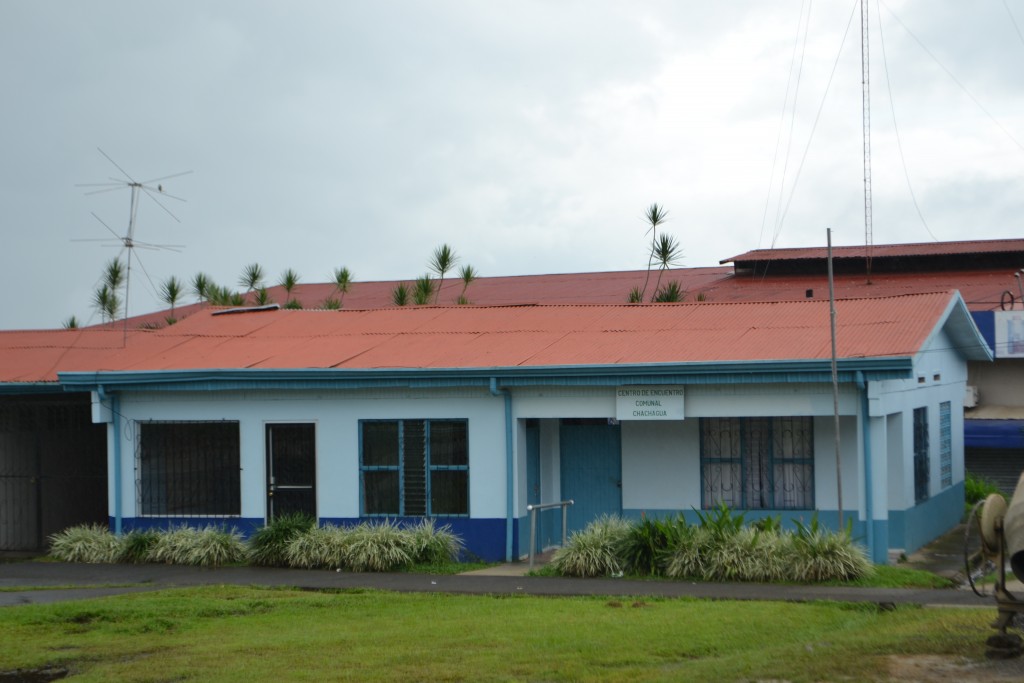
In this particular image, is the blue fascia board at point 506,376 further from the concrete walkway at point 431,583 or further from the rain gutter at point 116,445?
the concrete walkway at point 431,583

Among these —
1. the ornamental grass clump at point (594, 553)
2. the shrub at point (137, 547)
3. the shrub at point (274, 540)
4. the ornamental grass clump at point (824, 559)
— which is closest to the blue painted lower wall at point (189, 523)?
the shrub at point (137, 547)

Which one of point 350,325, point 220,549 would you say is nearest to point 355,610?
point 220,549

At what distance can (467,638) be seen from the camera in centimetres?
1087

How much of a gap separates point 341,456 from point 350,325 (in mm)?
3799

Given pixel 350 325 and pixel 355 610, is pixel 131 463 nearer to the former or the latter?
pixel 350 325

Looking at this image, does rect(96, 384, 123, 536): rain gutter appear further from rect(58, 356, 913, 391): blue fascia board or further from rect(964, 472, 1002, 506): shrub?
rect(964, 472, 1002, 506): shrub

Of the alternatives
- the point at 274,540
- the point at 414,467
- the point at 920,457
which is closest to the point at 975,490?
the point at 920,457

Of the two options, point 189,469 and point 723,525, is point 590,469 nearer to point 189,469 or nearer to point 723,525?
point 723,525

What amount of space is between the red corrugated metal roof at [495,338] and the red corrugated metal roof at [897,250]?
484 inches

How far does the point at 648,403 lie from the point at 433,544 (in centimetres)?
352

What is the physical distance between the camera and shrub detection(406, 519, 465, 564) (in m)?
16.5

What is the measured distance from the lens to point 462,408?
57.1 feet

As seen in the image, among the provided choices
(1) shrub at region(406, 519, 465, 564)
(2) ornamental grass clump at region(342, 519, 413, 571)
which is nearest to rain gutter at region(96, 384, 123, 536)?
(2) ornamental grass clump at region(342, 519, 413, 571)

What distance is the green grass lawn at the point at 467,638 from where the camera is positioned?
9.37 meters
